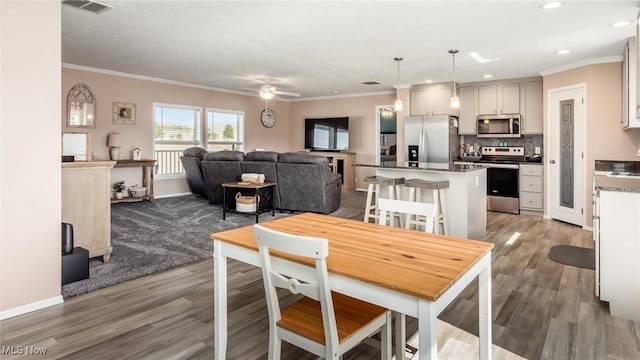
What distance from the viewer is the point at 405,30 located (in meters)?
4.00

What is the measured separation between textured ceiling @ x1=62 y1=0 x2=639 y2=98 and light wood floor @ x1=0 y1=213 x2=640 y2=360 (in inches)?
97.4

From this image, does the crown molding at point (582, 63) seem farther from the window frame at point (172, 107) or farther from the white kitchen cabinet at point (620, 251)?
the window frame at point (172, 107)

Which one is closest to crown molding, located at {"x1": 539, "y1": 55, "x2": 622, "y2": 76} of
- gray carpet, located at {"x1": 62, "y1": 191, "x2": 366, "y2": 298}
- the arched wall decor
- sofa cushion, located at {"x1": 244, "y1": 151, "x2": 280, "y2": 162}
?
gray carpet, located at {"x1": 62, "y1": 191, "x2": 366, "y2": 298}

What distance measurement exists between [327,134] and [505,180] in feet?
14.9

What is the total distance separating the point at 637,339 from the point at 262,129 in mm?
8504

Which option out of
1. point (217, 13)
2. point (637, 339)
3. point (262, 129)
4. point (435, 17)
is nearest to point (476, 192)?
point (435, 17)

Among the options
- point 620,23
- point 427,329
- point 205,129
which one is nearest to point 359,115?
point 205,129

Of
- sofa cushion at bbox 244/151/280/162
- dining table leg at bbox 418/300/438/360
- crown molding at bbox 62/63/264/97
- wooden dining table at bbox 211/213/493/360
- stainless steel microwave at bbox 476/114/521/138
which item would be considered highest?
crown molding at bbox 62/63/264/97

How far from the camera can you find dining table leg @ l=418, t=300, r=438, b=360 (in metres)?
1.13

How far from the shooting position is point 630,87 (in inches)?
172

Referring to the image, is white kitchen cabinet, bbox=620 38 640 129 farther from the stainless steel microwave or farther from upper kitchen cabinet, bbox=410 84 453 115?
upper kitchen cabinet, bbox=410 84 453 115

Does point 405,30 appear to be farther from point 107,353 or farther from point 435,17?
point 107,353

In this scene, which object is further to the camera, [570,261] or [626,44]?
[626,44]

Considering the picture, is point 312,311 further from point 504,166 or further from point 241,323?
point 504,166
